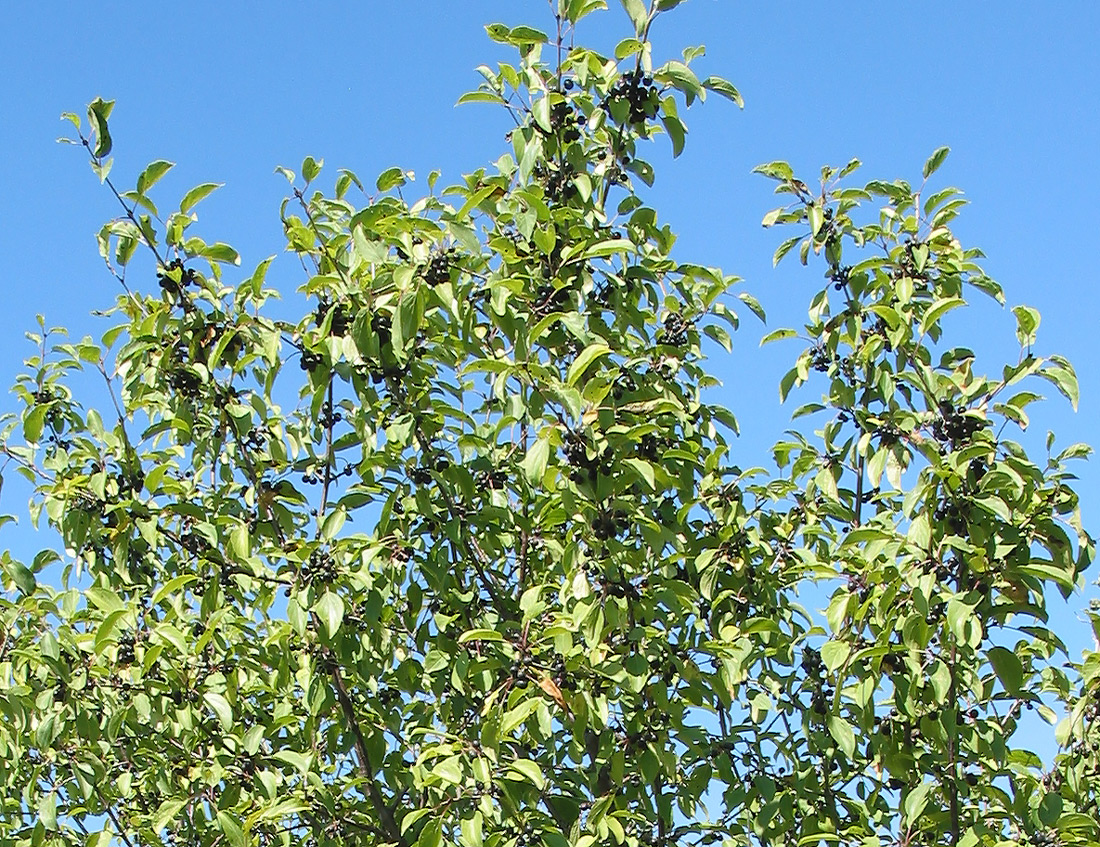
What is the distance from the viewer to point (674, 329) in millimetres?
5594

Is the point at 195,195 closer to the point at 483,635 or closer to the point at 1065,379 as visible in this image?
the point at 483,635

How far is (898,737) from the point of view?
4.99m

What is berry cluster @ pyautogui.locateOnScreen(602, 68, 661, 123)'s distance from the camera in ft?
17.4

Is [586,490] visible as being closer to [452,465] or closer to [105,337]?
[452,465]

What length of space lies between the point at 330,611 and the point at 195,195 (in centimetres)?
181

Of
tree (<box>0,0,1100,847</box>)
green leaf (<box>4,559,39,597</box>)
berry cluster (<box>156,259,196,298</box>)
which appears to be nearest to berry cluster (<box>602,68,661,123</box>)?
tree (<box>0,0,1100,847</box>)

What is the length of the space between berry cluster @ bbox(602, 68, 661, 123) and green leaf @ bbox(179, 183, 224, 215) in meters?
1.69

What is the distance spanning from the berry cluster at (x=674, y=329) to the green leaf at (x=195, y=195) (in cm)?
200

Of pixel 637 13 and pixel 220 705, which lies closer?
pixel 220 705

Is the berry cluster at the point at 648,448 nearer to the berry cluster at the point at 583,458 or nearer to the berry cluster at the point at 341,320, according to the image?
the berry cluster at the point at 583,458

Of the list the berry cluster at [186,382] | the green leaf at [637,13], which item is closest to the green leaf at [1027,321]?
the green leaf at [637,13]

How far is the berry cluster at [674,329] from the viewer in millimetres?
5539

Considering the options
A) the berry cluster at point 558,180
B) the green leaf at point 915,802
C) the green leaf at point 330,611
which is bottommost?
the green leaf at point 915,802

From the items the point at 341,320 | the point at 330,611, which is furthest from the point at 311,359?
the point at 330,611
